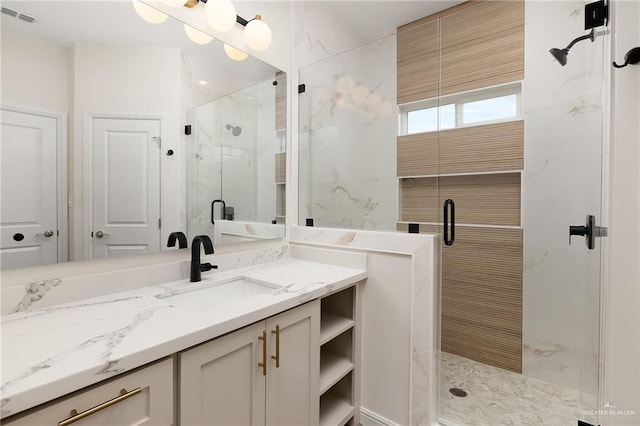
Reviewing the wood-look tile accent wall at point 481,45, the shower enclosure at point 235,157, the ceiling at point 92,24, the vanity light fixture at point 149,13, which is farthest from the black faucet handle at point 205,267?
the wood-look tile accent wall at point 481,45

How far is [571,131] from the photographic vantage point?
6.41 feet

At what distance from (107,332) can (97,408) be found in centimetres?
22

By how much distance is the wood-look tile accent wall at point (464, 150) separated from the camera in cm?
192

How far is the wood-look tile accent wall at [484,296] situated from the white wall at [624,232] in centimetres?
122

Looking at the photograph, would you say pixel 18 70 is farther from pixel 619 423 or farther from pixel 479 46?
pixel 479 46

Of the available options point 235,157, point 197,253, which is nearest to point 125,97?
point 235,157

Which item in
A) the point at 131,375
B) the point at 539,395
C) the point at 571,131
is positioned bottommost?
the point at 539,395

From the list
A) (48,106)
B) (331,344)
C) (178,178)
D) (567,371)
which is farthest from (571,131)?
(48,106)

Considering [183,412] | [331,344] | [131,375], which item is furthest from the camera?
[331,344]

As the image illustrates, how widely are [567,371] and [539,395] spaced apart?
271 mm

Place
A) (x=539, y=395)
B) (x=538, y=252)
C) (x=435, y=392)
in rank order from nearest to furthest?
1. (x=435, y=392)
2. (x=539, y=395)
3. (x=538, y=252)

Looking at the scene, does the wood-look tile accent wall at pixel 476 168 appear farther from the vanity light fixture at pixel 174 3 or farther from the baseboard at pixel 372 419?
the vanity light fixture at pixel 174 3

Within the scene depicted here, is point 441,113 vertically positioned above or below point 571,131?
above

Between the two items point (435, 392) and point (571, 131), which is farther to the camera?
point (571, 131)
